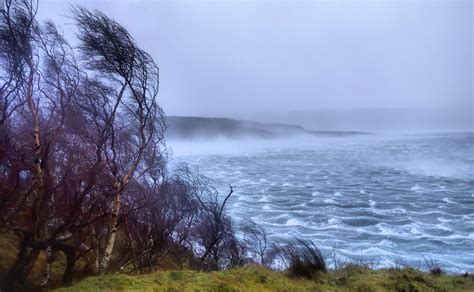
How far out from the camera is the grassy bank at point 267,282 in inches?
212

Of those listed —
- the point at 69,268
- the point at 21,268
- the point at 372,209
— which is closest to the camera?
the point at 21,268

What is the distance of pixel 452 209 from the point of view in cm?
2103

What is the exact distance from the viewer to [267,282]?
593 cm

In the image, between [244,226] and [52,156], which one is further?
[244,226]

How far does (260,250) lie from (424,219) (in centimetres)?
992

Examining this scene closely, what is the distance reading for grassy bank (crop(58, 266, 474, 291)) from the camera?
5395 millimetres

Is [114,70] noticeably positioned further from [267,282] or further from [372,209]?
[372,209]

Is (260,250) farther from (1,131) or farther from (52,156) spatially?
(1,131)

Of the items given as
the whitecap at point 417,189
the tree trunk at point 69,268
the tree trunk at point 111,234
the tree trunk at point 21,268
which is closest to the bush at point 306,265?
the tree trunk at point 111,234

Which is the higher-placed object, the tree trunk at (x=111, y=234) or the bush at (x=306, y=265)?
the tree trunk at (x=111, y=234)

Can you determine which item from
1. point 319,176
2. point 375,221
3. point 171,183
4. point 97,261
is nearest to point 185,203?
point 171,183

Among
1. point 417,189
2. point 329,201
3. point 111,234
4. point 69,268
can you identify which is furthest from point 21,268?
point 417,189

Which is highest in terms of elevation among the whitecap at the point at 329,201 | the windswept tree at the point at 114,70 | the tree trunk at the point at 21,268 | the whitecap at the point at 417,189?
the windswept tree at the point at 114,70

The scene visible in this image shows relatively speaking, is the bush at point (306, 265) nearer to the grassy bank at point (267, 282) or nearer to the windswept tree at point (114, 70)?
the grassy bank at point (267, 282)
